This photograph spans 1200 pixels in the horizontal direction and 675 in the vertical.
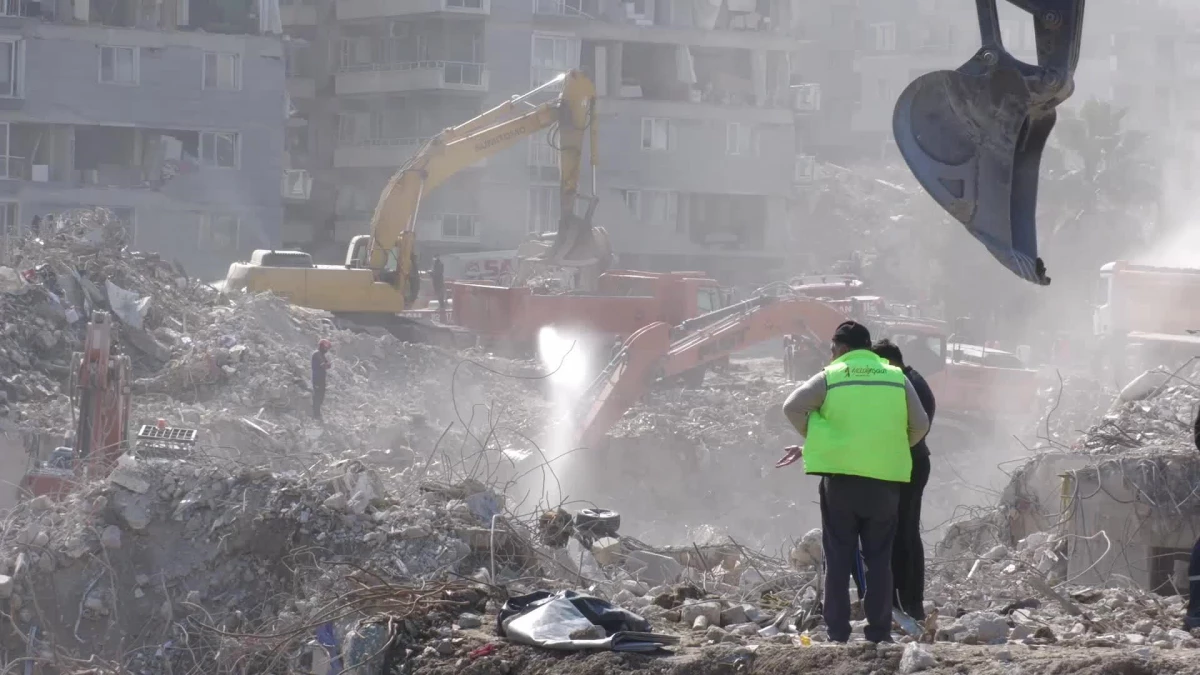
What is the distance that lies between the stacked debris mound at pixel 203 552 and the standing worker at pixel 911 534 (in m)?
2.70

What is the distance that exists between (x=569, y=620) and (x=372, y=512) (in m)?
3.19

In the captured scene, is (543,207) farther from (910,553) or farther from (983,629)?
(983,629)

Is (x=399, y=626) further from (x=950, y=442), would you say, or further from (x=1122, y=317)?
(x=1122, y=317)

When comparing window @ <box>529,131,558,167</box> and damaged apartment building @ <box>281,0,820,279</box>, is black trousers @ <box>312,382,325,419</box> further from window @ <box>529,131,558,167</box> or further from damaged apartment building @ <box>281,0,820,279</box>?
window @ <box>529,131,558,167</box>

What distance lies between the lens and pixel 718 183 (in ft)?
155

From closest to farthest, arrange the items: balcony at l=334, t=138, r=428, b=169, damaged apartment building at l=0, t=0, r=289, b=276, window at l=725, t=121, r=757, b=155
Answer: damaged apartment building at l=0, t=0, r=289, b=276, balcony at l=334, t=138, r=428, b=169, window at l=725, t=121, r=757, b=155

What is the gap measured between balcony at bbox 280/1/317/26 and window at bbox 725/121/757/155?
41.4ft

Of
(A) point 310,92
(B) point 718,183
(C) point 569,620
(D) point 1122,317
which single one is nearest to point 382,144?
(A) point 310,92

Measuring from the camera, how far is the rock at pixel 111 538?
1038 cm

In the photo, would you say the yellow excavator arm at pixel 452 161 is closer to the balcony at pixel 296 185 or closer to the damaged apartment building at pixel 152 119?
the damaged apartment building at pixel 152 119

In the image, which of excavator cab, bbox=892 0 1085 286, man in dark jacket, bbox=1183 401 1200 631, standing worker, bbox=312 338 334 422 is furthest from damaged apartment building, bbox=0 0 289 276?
man in dark jacket, bbox=1183 401 1200 631

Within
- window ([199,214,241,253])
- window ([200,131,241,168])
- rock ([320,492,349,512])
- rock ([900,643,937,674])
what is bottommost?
rock ([320,492,349,512])

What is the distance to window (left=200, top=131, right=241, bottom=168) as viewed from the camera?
40.6 m

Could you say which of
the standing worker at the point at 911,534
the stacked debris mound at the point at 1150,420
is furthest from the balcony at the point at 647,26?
the standing worker at the point at 911,534
